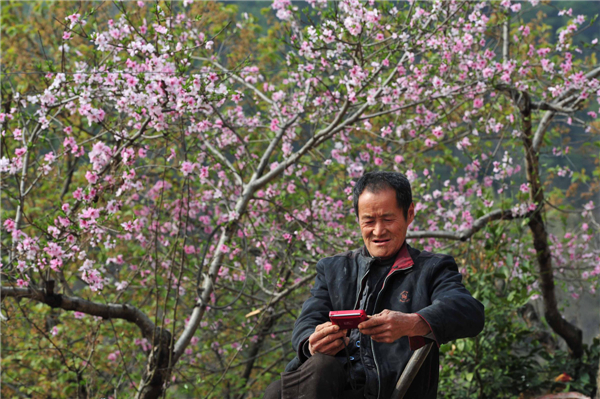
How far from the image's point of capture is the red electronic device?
4.83ft

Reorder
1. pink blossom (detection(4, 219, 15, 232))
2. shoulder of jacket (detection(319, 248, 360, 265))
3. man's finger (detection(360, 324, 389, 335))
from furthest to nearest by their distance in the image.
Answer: pink blossom (detection(4, 219, 15, 232)), shoulder of jacket (detection(319, 248, 360, 265)), man's finger (detection(360, 324, 389, 335))

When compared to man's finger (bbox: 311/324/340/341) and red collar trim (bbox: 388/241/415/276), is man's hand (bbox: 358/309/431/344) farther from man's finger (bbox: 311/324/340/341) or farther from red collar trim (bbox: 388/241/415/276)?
red collar trim (bbox: 388/241/415/276)

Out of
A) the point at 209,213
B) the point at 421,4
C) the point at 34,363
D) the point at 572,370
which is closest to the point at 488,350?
the point at 572,370

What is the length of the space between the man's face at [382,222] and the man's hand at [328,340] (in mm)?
324

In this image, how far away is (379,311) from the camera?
5.64ft

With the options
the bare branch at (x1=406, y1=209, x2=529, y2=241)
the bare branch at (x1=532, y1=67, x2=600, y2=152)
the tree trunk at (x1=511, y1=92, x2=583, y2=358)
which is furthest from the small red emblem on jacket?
the bare branch at (x1=532, y1=67, x2=600, y2=152)

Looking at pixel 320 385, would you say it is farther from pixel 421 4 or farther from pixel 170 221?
pixel 170 221

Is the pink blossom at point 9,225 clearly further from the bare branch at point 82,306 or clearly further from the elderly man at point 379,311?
the elderly man at point 379,311

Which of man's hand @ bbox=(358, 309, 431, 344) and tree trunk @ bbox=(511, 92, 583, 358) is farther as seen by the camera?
tree trunk @ bbox=(511, 92, 583, 358)

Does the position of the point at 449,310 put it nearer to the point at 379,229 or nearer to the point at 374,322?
the point at 374,322

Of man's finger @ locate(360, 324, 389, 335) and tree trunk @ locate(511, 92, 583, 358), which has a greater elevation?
tree trunk @ locate(511, 92, 583, 358)

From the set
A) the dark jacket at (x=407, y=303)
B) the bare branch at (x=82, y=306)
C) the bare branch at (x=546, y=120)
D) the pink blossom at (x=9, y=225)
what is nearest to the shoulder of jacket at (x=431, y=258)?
the dark jacket at (x=407, y=303)

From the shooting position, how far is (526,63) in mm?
4789

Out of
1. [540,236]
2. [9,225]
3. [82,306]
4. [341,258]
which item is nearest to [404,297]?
[341,258]
